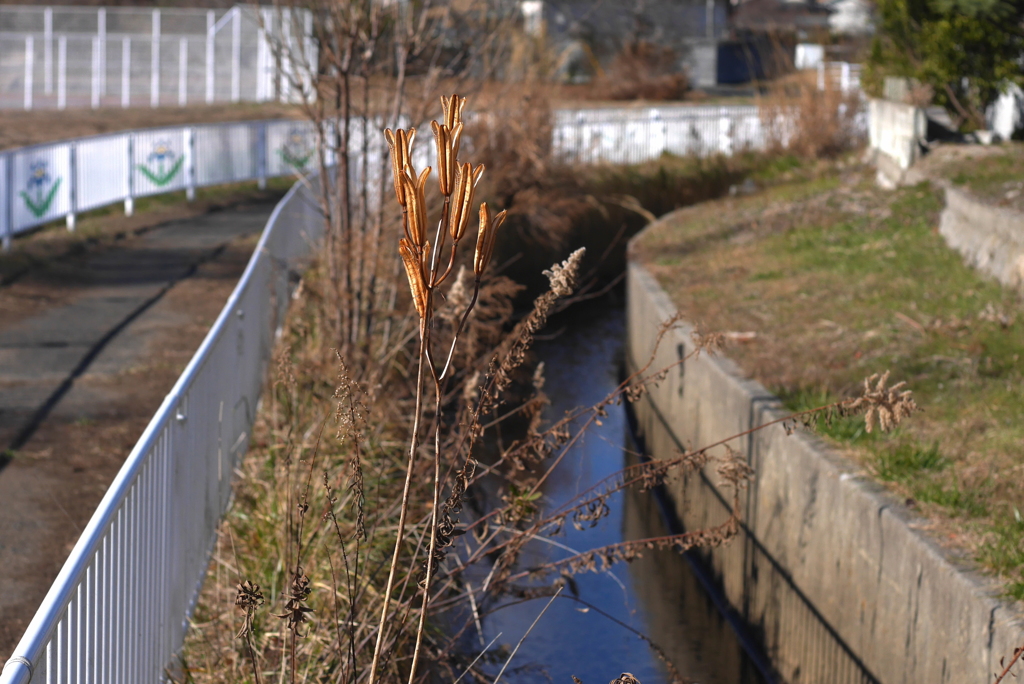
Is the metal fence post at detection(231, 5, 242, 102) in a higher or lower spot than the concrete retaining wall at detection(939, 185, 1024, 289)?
higher

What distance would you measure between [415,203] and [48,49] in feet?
101

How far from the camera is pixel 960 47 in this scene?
1416 cm

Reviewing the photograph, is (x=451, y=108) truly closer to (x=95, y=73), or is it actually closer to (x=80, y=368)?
(x=80, y=368)

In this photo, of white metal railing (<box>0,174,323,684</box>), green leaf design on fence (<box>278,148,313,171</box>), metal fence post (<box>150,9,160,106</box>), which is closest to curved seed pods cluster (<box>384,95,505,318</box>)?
white metal railing (<box>0,174,323,684</box>)

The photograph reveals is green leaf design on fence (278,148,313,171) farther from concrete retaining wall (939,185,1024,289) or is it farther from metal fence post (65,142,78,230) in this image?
concrete retaining wall (939,185,1024,289)

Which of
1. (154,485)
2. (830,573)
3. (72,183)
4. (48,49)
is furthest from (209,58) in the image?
(154,485)

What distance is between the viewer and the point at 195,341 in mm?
8930

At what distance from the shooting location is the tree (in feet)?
43.9

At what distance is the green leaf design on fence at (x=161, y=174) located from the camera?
15.6 m

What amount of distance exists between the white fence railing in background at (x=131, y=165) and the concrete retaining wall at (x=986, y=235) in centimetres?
542

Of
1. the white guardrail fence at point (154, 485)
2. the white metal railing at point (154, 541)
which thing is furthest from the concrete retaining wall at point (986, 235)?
the white metal railing at point (154, 541)

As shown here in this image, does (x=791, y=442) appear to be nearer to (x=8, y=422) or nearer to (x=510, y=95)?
(x=8, y=422)

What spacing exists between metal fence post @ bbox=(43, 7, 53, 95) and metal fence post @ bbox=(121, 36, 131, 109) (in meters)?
1.78

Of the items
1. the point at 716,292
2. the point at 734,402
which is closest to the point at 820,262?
the point at 716,292
